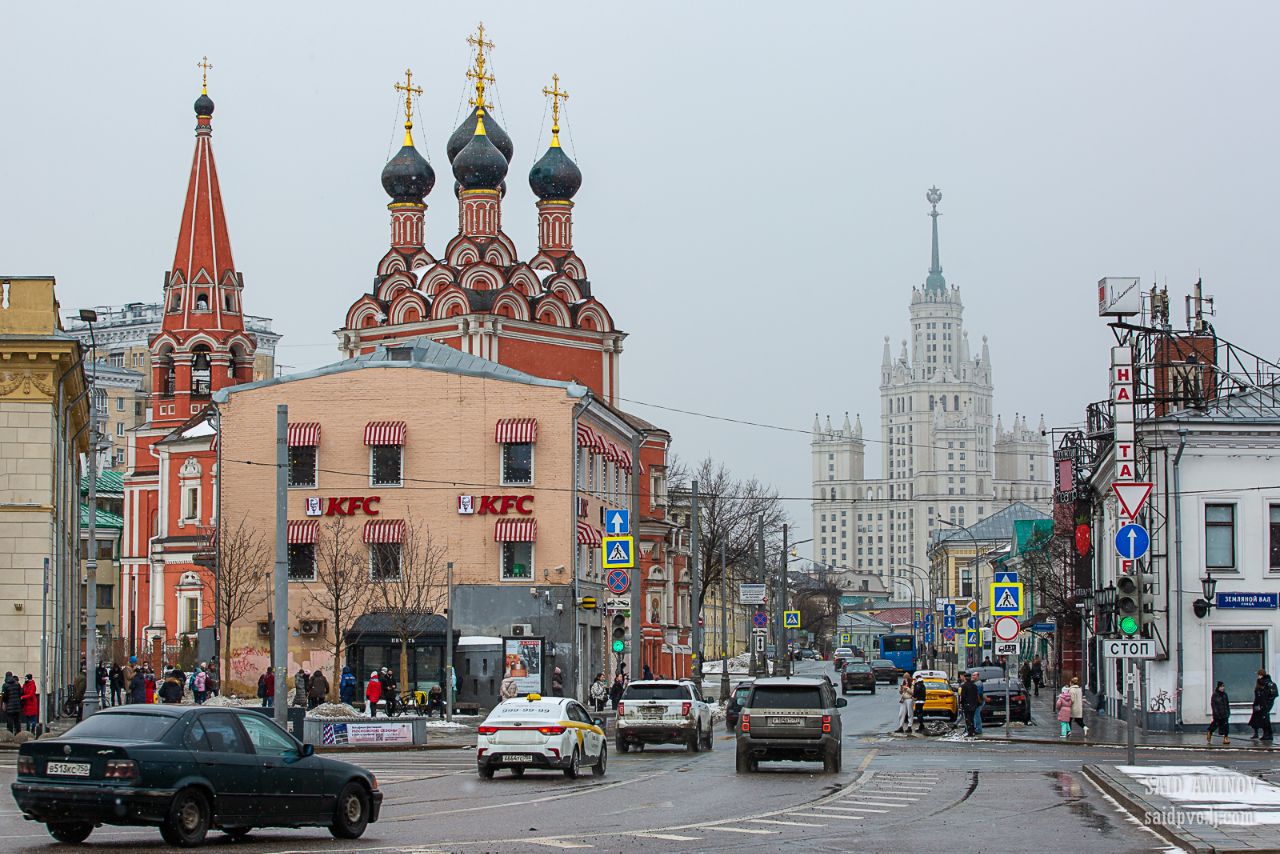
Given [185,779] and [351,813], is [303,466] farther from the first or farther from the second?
[185,779]

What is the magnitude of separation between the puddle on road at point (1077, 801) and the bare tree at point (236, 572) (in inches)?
1327

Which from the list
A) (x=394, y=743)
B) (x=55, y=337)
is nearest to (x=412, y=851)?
(x=394, y=743)

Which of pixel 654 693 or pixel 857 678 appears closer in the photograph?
pixel 654 693

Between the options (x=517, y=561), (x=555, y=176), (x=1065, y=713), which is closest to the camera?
(x=1065, y=713)

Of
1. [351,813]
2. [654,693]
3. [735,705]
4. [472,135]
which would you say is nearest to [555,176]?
[472,135]

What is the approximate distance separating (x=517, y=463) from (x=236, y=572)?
30.2 feet

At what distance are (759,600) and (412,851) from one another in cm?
5044

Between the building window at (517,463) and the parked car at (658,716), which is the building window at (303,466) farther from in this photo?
the parked car at (658,716)

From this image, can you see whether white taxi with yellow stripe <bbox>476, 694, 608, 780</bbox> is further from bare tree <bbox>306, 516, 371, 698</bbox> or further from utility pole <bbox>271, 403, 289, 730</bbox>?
bare tree <bbox>306, 516, 371, 698</bbox>

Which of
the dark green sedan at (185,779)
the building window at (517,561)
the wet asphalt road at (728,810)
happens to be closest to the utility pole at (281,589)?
the wet asphalt road at (728,810)

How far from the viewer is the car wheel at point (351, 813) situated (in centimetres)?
1936

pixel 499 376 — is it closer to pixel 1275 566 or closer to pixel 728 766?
pixel 1275 566

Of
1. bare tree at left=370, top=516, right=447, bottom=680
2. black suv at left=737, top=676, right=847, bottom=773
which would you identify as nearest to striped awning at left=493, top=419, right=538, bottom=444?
bare tree at left=370, top=516, right=447, bottom=680

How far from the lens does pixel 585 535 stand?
5859cm
